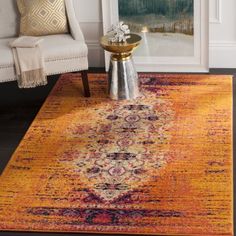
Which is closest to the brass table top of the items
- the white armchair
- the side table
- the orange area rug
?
the side table

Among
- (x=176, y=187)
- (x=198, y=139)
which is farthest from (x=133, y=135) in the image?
(x=176, y=187)

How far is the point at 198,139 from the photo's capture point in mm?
4277

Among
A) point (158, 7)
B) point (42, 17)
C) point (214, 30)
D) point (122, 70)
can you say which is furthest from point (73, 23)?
point (214, 30)

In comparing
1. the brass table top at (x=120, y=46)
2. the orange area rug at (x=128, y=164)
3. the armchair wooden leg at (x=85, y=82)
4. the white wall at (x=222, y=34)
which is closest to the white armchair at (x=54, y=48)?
the armchair wooden leg at (x=85, y=82)

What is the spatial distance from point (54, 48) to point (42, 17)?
0.36 metres

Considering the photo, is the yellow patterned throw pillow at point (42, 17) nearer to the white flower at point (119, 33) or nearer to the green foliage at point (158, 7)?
the white flower at point (119, 33)

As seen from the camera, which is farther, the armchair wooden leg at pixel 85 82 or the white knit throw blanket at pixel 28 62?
the armchair wooden leg at pixel 85 82

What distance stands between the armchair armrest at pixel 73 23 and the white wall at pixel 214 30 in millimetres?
339

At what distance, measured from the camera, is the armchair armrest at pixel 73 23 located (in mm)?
4910

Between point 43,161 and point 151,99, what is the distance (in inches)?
44.0

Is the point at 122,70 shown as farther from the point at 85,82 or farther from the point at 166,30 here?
the point at 166,30

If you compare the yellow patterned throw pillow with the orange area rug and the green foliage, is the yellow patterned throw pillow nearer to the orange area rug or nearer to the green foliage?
the orange area rug

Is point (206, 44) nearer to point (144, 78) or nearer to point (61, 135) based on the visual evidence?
point (144, 78)

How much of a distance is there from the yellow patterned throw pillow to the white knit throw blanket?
26 cm
